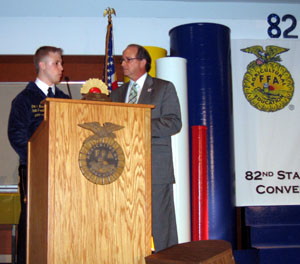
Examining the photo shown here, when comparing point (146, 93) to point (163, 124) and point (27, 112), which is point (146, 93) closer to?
point (163, 124)

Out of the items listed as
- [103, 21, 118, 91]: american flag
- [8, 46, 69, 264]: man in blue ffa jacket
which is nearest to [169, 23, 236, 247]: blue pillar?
[103, 21, 118, 91]: american flag

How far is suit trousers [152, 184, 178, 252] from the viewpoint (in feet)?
7.93

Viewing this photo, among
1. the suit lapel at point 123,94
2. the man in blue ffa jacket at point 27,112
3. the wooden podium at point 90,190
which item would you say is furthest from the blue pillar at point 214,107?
the wooden podium at point 90,190

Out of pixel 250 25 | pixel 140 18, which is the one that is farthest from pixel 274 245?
pixel 140 18

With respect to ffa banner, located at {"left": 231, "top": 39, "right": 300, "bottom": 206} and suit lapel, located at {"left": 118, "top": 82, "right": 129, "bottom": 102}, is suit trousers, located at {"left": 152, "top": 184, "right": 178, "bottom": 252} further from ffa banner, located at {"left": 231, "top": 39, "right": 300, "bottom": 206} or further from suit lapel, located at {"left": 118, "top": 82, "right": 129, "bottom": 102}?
ffa banner, located at {"left": 231, "top": 39, "right": 300, "bottom": 206}

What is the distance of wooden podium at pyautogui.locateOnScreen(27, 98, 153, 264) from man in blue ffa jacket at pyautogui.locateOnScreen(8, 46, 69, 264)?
1.82 ft

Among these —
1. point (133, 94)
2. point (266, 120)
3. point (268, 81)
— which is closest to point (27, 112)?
point (133, 94)

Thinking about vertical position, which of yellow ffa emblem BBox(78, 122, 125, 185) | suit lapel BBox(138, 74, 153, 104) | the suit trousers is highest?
suit lapel BBox(138, 74, 153, 104)

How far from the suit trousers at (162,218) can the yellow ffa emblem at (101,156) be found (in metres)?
0.83

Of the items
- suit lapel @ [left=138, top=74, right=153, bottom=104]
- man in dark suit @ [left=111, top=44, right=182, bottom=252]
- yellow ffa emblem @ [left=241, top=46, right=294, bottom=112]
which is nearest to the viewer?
man in dark suit @ [left=111, top=44, right=182, bottom=252]

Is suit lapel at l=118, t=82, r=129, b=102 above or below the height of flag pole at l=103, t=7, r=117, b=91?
below

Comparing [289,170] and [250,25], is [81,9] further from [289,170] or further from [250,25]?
[289,170]

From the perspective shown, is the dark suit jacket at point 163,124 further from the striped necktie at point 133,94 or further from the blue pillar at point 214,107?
the blue pillar at point 214,107

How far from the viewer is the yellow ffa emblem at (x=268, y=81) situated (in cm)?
475
